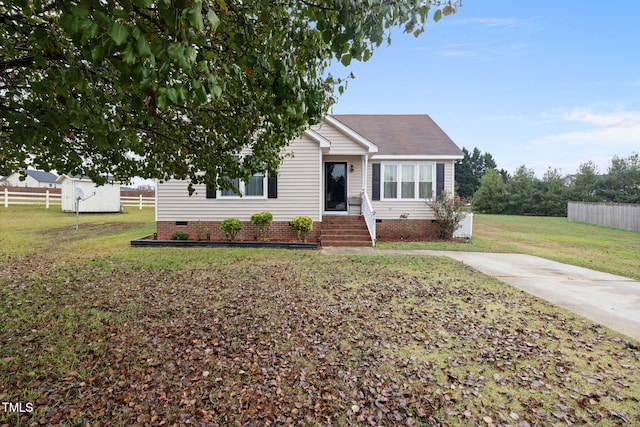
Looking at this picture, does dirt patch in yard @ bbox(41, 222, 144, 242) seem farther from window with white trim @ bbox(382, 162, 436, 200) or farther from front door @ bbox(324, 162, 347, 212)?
window with white trim @ bbox(382, 162, 436, 200)

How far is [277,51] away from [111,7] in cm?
180

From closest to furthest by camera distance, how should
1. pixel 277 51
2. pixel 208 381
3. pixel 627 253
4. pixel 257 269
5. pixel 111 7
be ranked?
pixel 111 7
pixel 208 381
pixel 277 51
pixel 257 269
pixel 627 253

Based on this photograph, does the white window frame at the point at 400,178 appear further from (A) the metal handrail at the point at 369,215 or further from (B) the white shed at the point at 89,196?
(B) the white shed at the point at 89,196

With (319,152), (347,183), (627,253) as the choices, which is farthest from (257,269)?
(627,253)

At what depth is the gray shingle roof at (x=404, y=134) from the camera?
44.7 feet

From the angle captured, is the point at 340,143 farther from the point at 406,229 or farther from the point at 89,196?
the point at 89,196

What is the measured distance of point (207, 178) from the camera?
5.90m

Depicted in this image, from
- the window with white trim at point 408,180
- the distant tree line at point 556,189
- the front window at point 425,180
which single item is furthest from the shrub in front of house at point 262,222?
the distant tree line at point 556,189

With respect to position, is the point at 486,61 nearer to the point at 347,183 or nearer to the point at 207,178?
the point at 347,183

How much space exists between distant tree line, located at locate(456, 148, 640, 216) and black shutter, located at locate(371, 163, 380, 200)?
2351cm

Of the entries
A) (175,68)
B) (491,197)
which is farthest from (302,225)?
(491,197)

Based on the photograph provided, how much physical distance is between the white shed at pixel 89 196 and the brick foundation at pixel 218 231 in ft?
46.7

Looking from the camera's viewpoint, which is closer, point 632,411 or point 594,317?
point 632,411

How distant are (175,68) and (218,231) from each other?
10.5m
